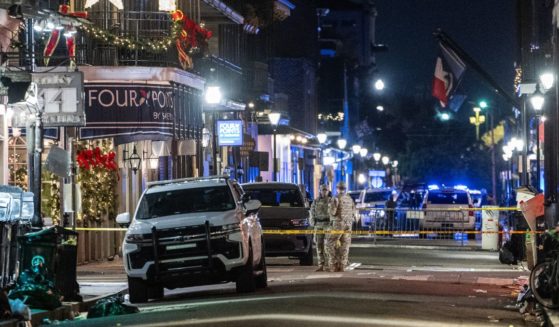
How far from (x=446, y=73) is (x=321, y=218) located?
1377cm

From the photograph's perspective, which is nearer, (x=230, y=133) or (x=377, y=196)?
(x=230, y=133)

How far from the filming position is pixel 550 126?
37.8 meters

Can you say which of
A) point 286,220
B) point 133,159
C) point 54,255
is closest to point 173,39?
point 133,159

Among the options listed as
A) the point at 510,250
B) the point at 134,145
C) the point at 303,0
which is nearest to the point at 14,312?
the point at 510,250

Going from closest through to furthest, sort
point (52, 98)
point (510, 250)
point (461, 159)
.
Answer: point (52, 98), point (510, 250), point (461, 159)

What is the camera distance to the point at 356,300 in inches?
752

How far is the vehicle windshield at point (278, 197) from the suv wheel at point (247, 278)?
346 inches

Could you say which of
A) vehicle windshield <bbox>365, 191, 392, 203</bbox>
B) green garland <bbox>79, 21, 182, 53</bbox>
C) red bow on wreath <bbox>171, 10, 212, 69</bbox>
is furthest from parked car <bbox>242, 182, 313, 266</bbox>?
vehicle windshield <bbox>365, 191, 392, 203</bbox>

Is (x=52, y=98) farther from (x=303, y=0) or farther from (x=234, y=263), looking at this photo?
(x=303, y=0)

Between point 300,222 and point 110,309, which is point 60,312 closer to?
point 110,309

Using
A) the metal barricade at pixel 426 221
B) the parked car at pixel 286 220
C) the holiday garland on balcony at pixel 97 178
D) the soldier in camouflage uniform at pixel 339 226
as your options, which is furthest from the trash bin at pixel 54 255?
the metal barricade at pixel 426 221

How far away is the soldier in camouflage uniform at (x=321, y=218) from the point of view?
28109 millimetres

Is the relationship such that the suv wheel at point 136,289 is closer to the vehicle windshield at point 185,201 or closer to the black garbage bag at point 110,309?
the vehicle windshield at point 185,201

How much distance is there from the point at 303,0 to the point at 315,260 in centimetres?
5466
